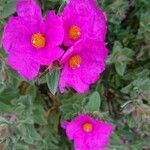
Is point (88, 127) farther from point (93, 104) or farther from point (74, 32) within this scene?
point (74, 32)

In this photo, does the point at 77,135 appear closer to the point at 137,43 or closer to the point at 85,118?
the point at 85,118

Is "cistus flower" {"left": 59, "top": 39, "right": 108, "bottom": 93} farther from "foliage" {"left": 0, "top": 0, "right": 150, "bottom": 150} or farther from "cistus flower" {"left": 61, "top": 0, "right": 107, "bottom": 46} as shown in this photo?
"foliage" {"left": 0, "top": 0, "right": 150, "bottom": 150}

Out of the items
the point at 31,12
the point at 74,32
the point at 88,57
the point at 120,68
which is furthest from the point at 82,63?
the point at 120,68

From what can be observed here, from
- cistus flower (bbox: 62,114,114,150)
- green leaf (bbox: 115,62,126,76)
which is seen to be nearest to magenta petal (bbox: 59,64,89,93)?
cistus flower (bbox: 62,114,114,150)

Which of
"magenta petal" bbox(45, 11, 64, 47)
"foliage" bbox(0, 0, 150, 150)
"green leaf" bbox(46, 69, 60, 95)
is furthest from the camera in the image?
"foliage" bbox(0, 0, 150, 150)

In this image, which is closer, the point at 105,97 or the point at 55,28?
the point at 55,28

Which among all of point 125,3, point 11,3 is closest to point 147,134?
point 125,3

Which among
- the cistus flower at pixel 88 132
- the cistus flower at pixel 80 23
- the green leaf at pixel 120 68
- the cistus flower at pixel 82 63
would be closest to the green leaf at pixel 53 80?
the cistus flower at pixel 82 63
